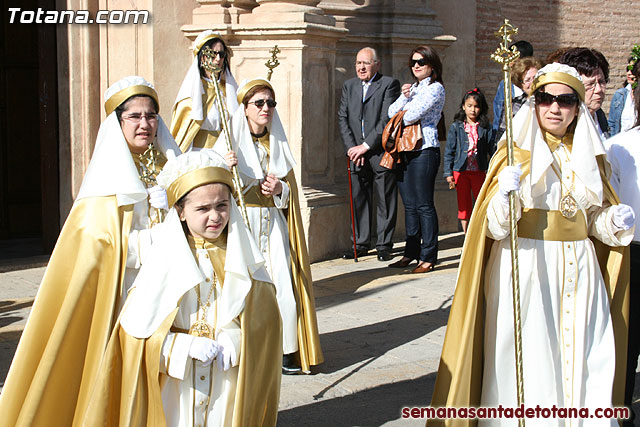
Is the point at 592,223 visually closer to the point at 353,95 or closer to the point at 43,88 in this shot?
the point at 353,95

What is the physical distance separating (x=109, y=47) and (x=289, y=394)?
520 cm

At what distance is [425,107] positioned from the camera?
880 centimetres

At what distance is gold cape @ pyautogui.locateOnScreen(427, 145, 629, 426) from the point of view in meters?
4.48

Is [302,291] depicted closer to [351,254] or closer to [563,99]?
[563,99]

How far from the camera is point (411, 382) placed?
584 cm

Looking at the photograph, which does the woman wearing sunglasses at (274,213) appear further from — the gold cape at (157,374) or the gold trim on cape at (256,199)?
the gold cape at (157,374)

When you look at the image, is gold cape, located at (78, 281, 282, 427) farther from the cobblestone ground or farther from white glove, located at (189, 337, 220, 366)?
the cobblestone ground

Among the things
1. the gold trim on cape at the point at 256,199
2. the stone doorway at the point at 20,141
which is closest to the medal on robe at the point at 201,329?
the gold trim on cape at the point at 256,199

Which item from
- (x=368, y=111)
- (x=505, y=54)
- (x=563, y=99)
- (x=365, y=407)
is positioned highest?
(x=505, y=54)

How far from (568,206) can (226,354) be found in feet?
A: 6.32

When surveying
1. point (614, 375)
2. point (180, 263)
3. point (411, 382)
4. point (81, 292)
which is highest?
point (180, 263)

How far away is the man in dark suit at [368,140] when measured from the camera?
930 cm

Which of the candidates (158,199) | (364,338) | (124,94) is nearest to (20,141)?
(364,338)

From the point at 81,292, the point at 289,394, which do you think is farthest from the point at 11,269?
the point at 81,292
